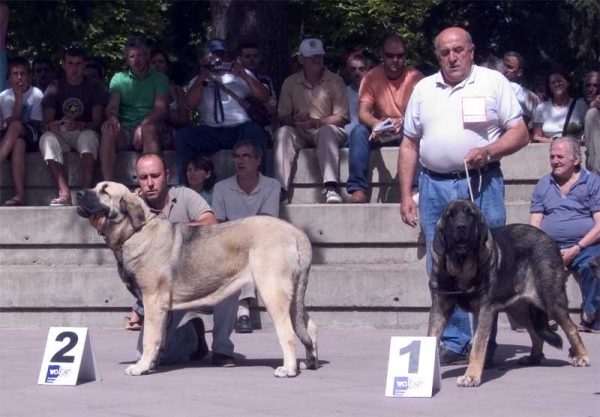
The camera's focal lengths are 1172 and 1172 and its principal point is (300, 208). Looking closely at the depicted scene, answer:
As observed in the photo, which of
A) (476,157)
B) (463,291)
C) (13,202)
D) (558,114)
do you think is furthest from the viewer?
(558,114)

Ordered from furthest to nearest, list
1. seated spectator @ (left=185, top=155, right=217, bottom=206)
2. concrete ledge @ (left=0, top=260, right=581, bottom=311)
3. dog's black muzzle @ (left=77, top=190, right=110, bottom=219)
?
seated spectator @ (left=185, top=155, right=217, bottom=206) → concrete ledge @ (left=0, top=260, right=581, bottom=311) → dog's black muzzle @ (left=77, top=190, right=110, bottom=219)

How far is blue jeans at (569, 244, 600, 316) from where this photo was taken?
10820mm

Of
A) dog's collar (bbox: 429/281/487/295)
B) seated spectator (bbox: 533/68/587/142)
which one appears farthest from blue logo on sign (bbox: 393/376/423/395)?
seated spectator (bbox: 533/68/587/142)

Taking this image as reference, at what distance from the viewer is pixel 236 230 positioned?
28.4ft

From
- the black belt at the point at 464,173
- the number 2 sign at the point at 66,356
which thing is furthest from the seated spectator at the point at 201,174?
the number 2 sign at the point at 66,356

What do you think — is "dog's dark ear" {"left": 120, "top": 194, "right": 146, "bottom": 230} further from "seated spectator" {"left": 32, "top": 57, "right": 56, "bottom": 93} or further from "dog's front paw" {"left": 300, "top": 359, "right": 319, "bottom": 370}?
"seated spectator" {"left": 32, "top": 57, "right": 56, "bottom": 93}

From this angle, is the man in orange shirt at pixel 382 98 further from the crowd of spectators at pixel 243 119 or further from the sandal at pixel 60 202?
the sandal at pixel 60 202

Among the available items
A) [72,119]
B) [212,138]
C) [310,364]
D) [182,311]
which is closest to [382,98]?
[212,138]

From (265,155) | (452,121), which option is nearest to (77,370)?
(452,121)

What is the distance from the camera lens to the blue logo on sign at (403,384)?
24.4 ft

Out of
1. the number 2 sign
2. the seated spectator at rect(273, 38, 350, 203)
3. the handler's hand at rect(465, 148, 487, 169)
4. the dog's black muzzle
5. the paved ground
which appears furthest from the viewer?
the seated spectator at rect(273, 38, 350, 203)

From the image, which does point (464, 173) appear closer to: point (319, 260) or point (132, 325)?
point (319, 260)

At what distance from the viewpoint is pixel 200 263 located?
28.3ft

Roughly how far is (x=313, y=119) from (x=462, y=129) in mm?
4667
